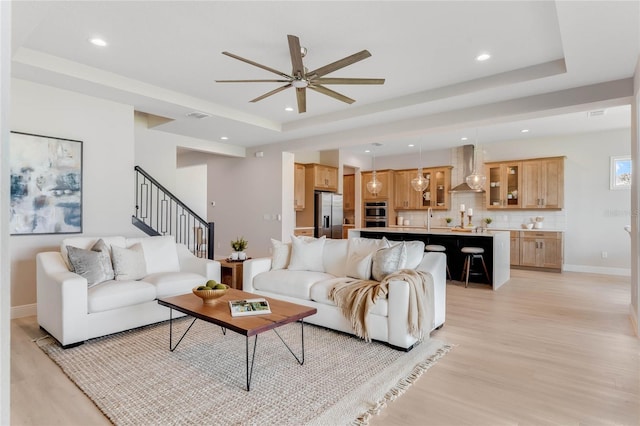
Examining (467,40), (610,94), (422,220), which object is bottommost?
(422,220)

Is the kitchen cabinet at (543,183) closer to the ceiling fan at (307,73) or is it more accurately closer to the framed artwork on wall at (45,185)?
the ceiling fan at (307,73)

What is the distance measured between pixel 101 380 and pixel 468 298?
4265 millimetres

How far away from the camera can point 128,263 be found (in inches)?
142

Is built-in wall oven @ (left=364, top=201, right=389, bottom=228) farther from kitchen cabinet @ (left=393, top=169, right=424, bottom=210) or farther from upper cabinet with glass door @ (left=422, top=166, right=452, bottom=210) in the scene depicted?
upper cabinet with glass door @ (left=422, top=166, right=452, bottom=210)

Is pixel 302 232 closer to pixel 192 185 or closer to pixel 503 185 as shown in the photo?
pixel 192 185

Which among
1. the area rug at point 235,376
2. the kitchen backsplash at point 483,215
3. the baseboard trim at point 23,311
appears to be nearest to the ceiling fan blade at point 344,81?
the area rug at point 235,376

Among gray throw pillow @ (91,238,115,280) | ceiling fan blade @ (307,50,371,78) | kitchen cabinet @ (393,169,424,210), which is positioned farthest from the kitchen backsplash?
gray throw pillow @ (91,238,115,280)

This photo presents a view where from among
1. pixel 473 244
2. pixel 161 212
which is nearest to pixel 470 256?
pixel 473 244

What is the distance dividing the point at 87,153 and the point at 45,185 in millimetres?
634

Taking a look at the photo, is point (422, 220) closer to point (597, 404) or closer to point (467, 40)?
point (467, 40)

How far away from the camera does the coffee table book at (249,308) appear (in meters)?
2.54

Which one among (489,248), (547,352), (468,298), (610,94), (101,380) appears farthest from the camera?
(489,248)

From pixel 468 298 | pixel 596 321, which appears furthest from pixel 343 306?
pixel 596 321

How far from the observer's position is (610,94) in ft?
12.2
